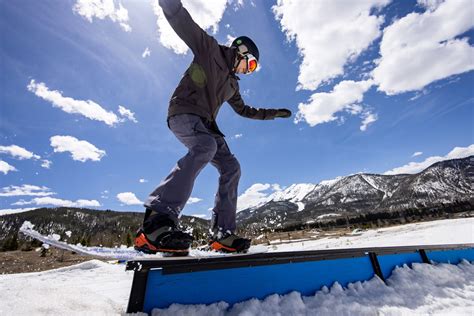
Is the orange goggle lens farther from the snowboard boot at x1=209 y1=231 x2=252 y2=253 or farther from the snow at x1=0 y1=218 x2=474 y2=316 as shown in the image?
the snow at x1=0 y1=218 x2=474 y2=316

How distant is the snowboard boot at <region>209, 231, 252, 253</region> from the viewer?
2572 mm

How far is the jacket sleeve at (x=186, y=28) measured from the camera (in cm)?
231

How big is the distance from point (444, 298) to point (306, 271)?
1344mm

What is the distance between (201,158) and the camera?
2432 millimetres

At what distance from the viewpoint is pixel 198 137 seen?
2506mm

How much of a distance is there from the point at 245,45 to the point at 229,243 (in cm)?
226

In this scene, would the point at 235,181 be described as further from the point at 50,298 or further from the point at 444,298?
the point at 444,298

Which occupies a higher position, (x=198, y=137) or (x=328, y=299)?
(x=198, y=137)

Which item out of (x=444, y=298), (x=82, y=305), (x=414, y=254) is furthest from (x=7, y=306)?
(x=414, y=254)

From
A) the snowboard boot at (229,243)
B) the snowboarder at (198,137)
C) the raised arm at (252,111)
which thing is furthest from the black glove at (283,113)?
the snowboard boot at (229,243)

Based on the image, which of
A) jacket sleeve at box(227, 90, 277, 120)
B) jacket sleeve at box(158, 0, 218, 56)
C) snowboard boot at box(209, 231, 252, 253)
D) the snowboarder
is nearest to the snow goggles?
the snowboarder

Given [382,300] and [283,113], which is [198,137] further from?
[382,300]

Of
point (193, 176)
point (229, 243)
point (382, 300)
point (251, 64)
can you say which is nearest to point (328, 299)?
point (382, 300)

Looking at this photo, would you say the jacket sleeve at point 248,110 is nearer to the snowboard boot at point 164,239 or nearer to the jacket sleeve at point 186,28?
the jacket sleeve at point 186,28
